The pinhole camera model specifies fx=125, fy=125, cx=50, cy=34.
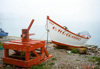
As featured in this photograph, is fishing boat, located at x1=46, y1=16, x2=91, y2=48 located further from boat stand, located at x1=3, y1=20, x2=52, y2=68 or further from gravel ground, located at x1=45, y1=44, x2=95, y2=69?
boat stand, located at x1=3, y1=20, x2=52, y2=68

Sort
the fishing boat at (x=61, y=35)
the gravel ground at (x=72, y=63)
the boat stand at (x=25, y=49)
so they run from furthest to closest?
the fishing boat at (x=61, y=35) < the gravel ground at (x=72, y=63) < the boat stand at (x=25, y=49)

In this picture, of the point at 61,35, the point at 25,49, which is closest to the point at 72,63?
the point at 25,49

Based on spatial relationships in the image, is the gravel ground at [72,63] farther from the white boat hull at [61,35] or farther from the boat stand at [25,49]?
the white boat hull at [61,35]

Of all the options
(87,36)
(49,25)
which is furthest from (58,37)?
(87,36)

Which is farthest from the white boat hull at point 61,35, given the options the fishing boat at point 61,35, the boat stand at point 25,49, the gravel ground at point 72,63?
the boat stand at point 25,49

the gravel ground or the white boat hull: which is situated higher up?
the white boat hull

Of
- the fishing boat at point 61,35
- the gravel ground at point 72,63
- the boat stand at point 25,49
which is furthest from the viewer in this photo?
the fishing boat at point 61,35

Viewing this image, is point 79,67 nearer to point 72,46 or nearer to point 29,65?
point 29,65

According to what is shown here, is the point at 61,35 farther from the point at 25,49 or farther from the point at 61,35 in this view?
the point at 25,49

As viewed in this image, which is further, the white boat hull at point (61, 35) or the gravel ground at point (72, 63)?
the white boat hull at point (61, 35)

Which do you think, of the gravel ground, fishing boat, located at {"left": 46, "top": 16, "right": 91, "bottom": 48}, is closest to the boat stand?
the gravel ground

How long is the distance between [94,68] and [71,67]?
919mm

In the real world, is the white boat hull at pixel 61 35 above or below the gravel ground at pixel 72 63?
above

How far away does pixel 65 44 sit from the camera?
10.4 m
